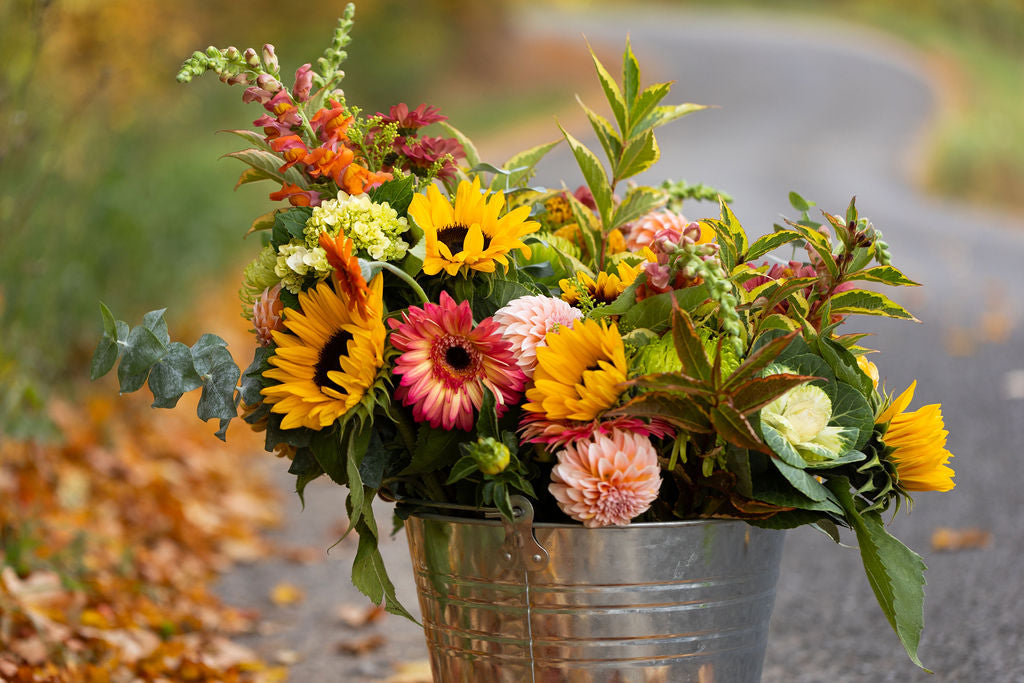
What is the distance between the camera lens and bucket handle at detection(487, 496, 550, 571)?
127 centimetres

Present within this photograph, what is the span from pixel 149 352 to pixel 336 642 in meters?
1.56

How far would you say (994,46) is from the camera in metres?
19.6

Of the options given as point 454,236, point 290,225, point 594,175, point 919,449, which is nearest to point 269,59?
point 290,225

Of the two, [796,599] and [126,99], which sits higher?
[126,99]

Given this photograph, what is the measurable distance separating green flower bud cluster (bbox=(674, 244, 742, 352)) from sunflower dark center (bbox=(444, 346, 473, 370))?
0.96 ft

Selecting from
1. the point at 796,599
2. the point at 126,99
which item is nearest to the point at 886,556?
the point at 796,599

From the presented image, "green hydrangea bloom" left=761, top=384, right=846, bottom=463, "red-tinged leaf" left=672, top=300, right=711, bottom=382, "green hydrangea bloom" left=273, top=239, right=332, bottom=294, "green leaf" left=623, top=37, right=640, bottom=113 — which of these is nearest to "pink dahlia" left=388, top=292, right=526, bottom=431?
"green hydrangea bloom" left=273, top=239, right=332, bottom=294

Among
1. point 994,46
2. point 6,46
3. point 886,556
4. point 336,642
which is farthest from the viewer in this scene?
Answer: point 994,46

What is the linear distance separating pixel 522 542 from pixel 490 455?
139 mm

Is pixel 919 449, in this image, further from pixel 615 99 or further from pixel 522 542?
pixel 615 99

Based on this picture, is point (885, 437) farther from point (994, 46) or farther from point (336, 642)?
point (994, 46)

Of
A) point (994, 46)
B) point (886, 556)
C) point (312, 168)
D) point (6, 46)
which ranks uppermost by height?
point (994, 46)

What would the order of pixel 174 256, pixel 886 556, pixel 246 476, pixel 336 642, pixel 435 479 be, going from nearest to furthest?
1. pixel 886 556
2. pixel 435 479
3. pixel 336 642
4. pixel 246 476
5. pixel 174 256

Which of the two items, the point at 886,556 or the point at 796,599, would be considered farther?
the point at 796,599
